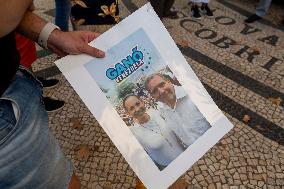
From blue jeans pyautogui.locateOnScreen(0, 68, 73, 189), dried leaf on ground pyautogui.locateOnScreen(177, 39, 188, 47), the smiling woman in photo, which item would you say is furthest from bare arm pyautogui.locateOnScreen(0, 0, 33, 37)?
dried leaf on ground pyautogui.locateOnScreen(177, 39, 188, 47)

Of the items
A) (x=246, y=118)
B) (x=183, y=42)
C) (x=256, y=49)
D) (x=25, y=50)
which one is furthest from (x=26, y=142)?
(x=256, y=49)

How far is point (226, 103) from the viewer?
3385 millimetres

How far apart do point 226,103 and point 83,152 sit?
4.70 feet

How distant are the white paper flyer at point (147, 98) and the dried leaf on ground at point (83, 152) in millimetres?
1556

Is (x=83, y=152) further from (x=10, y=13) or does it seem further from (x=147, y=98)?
(x=10, y=13)

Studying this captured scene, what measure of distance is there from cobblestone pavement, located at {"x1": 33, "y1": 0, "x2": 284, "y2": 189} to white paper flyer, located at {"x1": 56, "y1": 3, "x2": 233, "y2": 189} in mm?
1277

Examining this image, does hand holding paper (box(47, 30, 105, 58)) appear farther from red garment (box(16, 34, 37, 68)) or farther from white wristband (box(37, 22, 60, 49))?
red garment (box(16, 34, 37, 68))

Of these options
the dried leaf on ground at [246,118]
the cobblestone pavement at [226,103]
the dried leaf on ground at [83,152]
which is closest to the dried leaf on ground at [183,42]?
the cobblestone pavement at [226,103]

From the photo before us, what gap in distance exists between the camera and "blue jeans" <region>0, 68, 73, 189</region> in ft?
3.39

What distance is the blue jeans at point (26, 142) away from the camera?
40.7 inches

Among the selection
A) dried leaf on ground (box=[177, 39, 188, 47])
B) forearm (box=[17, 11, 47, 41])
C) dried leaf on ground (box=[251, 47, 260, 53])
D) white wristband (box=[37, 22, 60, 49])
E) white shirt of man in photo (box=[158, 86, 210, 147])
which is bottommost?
dried leaf on ground (box=[251, 47, 260, 53])

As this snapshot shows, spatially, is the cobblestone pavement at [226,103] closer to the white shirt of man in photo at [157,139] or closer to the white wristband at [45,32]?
the white shirt of man in photo at [157,139]

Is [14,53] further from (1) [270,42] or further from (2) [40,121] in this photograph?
(1) [270,42]

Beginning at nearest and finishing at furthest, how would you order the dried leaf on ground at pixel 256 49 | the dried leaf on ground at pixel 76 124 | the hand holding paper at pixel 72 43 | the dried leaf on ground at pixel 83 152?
the hand holding paper at pixel 72 43
the dried leaf on ground at pixel 83 152
the dried leaf on ground at pixel 76 124
the dried leaf on ground at pixel 256 49
